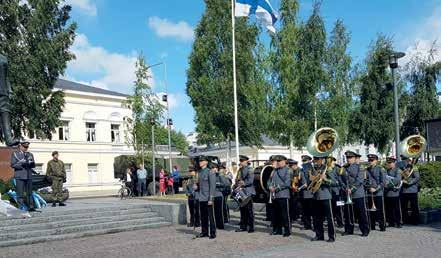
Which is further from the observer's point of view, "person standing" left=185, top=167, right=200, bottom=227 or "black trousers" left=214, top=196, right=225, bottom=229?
"person standing" left=185, top=167, right=200, bottom=227

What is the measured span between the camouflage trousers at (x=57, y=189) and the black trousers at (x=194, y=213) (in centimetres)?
473

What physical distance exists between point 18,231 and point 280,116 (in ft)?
71.5

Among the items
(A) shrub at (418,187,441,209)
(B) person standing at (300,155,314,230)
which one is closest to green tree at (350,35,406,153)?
(A) shrub at (418,187,441,209)

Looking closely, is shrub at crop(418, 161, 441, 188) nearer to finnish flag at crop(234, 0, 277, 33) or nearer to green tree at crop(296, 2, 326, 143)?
finnish flag at crop(234, 0, 277, 33)

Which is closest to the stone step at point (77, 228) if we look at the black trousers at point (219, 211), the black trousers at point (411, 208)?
the black trousers at point (219, 211)

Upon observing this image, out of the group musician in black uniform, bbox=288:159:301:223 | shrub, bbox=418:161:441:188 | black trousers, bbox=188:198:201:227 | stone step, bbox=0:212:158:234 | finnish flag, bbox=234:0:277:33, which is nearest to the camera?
stone step, bbox=0:212:158:234

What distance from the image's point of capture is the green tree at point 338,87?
34.1 meters

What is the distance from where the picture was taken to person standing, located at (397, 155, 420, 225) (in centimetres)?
1398

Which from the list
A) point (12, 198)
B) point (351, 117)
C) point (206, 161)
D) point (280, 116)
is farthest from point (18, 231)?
point (351, 117)

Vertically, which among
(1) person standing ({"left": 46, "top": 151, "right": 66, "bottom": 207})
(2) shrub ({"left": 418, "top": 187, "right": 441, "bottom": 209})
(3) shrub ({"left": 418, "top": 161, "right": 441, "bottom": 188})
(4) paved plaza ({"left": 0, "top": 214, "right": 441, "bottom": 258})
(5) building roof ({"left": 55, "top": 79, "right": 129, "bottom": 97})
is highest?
(5) building roof ({"left": 55, "top": 79, "right": 129, "bottom": 97})

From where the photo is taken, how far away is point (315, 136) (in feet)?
41.0

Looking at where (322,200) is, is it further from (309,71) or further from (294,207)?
(309,71)

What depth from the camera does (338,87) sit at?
116 feet

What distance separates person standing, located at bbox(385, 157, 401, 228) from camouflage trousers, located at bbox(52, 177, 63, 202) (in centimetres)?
1008
